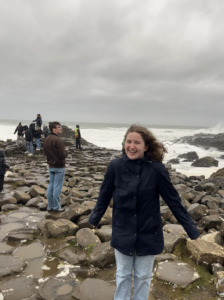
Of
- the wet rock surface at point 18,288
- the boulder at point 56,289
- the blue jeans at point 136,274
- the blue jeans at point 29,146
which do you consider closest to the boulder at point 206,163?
the blue jeans at point 29,146

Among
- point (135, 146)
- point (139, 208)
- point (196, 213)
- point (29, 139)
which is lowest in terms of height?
point (196, 213)

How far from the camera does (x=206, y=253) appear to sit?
3531 mm

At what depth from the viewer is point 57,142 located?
560 centimetres

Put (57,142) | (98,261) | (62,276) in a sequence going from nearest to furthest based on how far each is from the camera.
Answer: (62,276)
(98,261)
(57,142)

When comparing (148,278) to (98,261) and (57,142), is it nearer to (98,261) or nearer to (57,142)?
(98,261)

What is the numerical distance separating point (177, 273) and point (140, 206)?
1620 millimetres

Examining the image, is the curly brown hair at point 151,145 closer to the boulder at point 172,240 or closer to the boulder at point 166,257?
the boulder at point 166,257

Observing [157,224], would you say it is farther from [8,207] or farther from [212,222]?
[8,207]

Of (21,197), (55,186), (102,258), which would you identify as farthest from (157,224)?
(21,197)

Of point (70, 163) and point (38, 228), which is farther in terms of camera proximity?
point (70, 163)

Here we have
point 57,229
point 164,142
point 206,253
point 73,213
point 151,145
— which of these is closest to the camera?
point 151,145

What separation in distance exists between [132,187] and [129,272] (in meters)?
0.86

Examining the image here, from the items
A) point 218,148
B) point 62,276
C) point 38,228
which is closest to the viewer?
point 62,276

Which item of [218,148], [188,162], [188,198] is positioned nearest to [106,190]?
[188,198]
